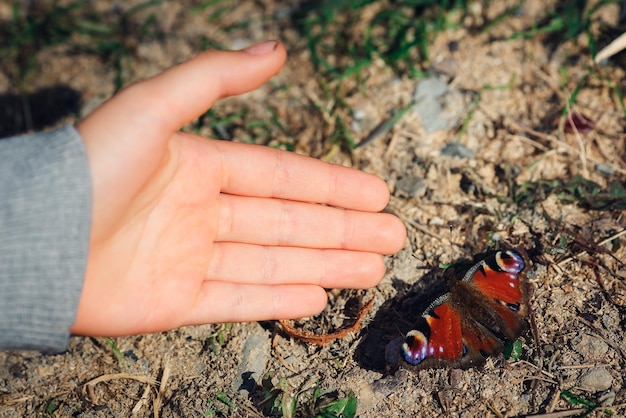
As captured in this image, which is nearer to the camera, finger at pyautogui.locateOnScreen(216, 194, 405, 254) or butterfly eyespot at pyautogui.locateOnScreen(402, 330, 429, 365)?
butterfly eyespot at pyautogui.locateOnScreen(402, 330, 429, 365)

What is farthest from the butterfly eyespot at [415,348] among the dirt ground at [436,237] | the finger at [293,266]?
the finger at [293,266]

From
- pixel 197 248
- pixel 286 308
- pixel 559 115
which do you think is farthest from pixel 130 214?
pixel 559 115

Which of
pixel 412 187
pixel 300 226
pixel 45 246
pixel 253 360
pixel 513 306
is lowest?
pixel 253 360

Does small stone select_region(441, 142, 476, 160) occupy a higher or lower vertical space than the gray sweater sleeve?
lower

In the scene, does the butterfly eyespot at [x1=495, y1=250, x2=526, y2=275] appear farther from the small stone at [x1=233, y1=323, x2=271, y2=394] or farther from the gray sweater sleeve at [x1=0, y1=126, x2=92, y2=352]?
the gray sweater sleeve at [x1=0, y1=126, x2=92, y2=352]

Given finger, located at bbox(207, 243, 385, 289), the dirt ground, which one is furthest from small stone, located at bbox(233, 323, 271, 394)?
finger, located at bbox(207, 243, 385, 289)

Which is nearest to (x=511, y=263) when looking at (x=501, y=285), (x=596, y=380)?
(x=501, y=285)

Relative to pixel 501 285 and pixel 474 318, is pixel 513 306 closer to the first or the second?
pixel 501 285
